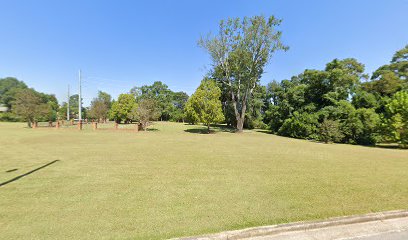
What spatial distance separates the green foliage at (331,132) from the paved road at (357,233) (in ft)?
59.7

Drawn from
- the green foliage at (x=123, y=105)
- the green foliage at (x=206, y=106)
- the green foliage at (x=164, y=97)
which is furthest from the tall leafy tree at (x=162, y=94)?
the green foliage at (x=206, y=106)

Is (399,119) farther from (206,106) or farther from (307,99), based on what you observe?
(206,106)

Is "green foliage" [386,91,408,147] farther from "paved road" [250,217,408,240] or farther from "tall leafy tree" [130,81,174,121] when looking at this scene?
"tall leafy tree" [130,81,174,121]

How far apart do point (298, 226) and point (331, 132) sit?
19734 mm

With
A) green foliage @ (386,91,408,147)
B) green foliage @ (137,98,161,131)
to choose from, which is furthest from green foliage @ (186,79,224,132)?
green foliage @ (386,91,408,147)

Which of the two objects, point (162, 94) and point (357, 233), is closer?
point (357, 233)

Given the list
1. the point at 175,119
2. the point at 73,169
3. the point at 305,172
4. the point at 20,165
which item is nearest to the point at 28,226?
the point at 73,169

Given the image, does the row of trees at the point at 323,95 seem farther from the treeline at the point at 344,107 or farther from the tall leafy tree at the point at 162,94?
the tall leafy tree at the point at 162,94

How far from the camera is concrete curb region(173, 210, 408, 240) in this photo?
292 centimetres

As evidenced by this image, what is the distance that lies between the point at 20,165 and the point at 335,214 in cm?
986

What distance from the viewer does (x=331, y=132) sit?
19344 millimetres

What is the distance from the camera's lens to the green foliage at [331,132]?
19297 millimetres

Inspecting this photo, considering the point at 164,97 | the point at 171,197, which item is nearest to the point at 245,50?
the point at 171,197

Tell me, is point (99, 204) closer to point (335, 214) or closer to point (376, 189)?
point (335, 214)
